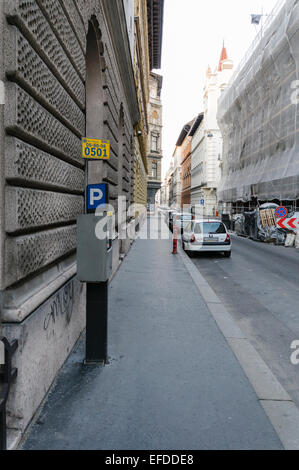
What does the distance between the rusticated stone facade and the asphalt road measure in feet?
8.24

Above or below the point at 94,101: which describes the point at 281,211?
below

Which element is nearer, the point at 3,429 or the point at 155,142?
the point at 3,429

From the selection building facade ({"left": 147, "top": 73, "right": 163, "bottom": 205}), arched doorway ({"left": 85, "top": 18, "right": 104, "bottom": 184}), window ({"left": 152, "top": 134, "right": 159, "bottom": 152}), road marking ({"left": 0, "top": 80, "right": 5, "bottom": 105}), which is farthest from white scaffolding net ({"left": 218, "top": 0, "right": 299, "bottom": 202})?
road marking ({"left": 0, "top": 80, "right": 5, "bottom": 105})

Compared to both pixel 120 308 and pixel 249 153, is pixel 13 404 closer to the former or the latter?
→ pixel 120 308

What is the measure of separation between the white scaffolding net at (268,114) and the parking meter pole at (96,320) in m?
18.0

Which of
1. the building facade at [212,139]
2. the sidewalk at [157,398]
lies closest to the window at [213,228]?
the sidewalk at [157,398]

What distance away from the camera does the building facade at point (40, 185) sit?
279cm

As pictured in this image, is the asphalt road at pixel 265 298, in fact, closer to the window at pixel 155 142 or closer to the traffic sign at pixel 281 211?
the traffic sign at pixel 281 211

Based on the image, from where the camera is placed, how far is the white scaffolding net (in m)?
21.1

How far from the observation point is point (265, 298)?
314 inches

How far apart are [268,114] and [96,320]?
24.9 meters

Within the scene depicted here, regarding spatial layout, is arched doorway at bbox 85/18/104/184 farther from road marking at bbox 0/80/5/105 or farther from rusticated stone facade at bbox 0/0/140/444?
road marking at bbox 0/80/5/105

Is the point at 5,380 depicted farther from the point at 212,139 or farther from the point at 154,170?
the point at 212,139

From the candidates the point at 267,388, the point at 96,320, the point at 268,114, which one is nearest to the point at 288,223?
the point at 268,114
